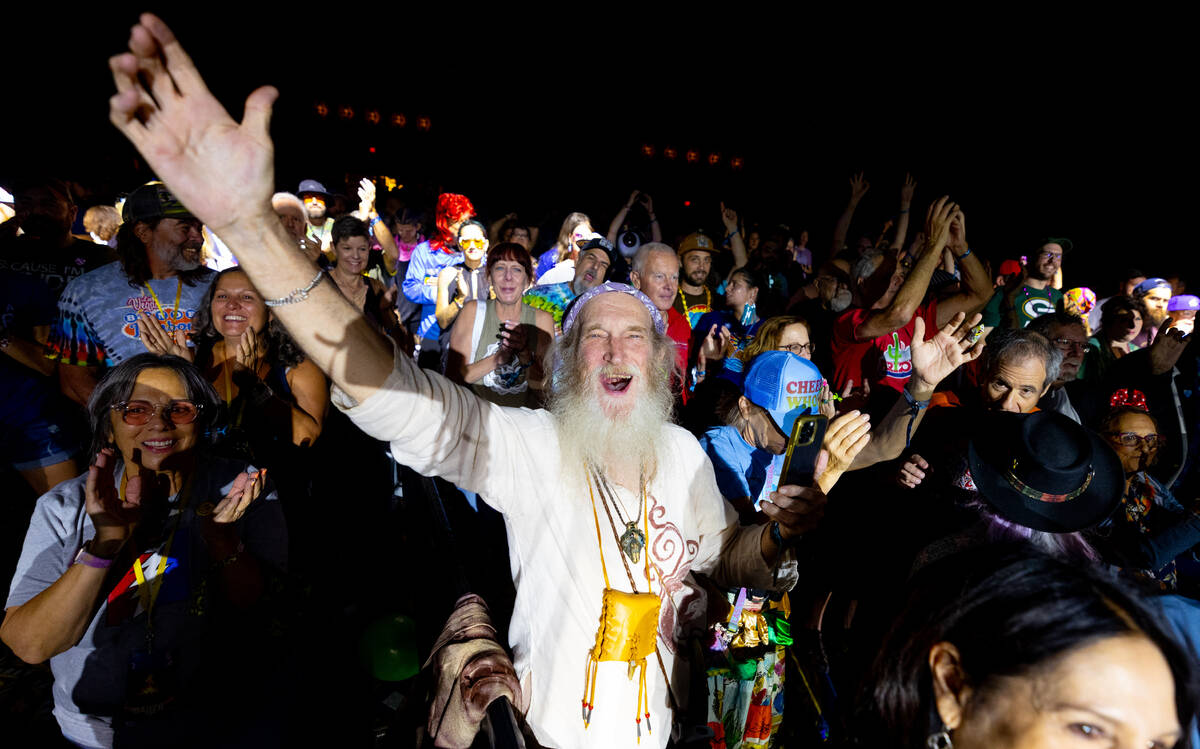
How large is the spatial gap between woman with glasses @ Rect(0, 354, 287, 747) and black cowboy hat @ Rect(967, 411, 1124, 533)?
2791 mm

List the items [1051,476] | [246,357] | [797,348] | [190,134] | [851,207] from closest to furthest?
[190,134], [1051,476], [246,357], [797,348], [851,207]

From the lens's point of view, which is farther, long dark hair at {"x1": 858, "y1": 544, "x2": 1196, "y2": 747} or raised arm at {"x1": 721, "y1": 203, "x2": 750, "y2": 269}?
raised arm at {"x1": 721, "y1": 203, "x2": 750, "y2": 269}

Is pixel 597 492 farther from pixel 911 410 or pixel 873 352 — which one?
pixel 873 352

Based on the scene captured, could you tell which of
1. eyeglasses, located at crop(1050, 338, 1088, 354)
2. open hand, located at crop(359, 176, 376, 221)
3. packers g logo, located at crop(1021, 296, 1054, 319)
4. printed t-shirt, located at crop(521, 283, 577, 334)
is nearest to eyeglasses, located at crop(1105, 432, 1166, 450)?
eyeglasses, located at crop(1050, 338, 1088, 354)

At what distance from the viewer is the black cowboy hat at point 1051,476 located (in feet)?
7.13

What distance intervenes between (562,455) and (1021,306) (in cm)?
564

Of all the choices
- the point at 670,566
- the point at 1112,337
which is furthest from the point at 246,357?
the point at 1112,337

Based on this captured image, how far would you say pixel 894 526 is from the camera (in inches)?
125

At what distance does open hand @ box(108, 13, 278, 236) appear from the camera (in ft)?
3.54

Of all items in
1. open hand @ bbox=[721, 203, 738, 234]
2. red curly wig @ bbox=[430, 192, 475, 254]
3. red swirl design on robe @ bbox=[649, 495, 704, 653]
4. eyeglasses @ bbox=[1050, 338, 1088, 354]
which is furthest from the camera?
open hand @ bbox=[721, 203, 738, 234]

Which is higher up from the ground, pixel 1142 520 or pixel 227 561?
pixel 1142 520

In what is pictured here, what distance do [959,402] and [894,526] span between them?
3.52 ft

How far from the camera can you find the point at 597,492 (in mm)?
1910

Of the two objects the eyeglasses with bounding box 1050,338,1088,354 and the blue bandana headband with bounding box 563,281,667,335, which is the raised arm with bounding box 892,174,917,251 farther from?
the blue bandana headband with bounding box 563,281,667,335
